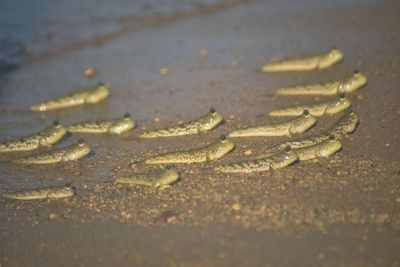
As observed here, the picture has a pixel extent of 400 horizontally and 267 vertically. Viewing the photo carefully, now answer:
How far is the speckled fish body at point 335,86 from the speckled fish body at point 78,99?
3351 mm

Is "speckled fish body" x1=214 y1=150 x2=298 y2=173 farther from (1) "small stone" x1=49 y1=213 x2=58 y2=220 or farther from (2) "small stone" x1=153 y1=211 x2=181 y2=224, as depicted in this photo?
(1) "small stone" x1=49 y1=213 x2=58 y2=220

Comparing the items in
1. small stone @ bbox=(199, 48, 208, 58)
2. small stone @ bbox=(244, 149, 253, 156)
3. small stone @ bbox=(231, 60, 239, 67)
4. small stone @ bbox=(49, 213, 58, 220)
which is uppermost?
small stone @ bbox=(199, 48, 208, 58)

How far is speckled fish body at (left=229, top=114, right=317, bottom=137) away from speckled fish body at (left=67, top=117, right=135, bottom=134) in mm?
1666

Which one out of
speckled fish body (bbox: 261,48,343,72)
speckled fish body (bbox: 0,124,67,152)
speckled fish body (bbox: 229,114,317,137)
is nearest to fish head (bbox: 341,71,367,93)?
speckled fish body (bbox: 261,48,343,72)

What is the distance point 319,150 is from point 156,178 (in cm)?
197

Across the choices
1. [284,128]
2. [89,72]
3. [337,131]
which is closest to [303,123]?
[284,128]

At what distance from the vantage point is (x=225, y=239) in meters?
5.96

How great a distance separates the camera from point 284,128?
27.0 ft

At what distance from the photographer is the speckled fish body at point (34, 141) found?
859 cm

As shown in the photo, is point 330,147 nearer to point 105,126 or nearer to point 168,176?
point 168,176

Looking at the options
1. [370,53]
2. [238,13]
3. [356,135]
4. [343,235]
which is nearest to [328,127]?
[356,135]

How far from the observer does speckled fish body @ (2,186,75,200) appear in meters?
7.02

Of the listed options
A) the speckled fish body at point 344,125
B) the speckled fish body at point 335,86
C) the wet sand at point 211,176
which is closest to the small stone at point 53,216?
the wet sand at point 211,176

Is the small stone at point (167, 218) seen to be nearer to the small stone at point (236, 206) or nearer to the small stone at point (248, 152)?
the small stone at point (236, 206)
